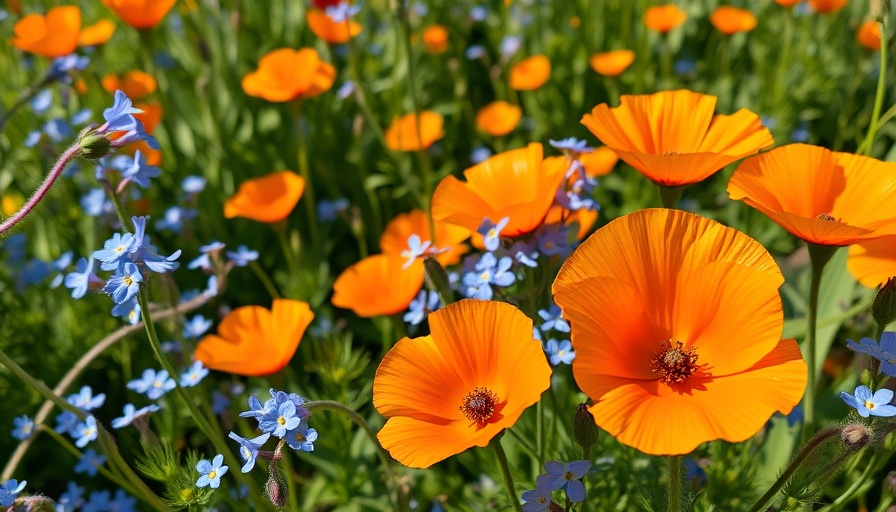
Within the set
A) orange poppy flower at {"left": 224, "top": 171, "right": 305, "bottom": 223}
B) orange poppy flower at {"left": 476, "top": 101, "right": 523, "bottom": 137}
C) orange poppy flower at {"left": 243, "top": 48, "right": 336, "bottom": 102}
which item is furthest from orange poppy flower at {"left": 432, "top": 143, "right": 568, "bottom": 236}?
orange poppy flower at {"left": 476, "top": 101, "right": 523, "bottom": 137}

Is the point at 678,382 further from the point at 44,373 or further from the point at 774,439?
the point at 44,373

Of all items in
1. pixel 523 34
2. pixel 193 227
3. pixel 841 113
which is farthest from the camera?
pixel 523 34

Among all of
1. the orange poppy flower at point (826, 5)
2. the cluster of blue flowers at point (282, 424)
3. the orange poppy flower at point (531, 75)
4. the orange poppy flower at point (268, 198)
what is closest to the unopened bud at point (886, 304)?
the cluster of blue flowers at point (282, 424)

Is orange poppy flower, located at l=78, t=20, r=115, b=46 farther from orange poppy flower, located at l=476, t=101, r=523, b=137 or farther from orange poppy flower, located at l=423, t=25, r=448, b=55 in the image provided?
orange poppy flower, located at l=476, t=101, r=523, b=137

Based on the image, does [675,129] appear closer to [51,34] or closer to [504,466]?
[504,466]

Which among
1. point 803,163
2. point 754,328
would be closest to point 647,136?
point 803,163

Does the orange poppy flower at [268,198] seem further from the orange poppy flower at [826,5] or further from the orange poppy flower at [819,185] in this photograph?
the orange poppy flower at [826,5]

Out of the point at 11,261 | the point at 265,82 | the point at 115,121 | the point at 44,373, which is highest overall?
the point at 115,121
